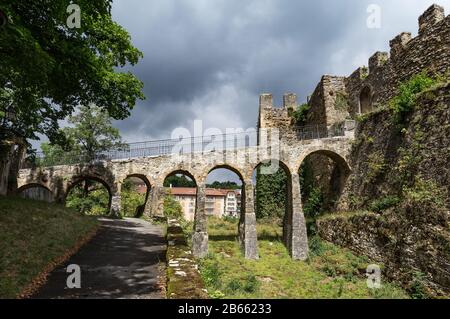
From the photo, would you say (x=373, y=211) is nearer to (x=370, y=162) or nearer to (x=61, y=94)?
(x=370, y=162)

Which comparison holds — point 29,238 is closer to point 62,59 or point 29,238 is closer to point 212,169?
point 62,59

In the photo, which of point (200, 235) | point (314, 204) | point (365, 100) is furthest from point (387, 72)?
point (200, 235)

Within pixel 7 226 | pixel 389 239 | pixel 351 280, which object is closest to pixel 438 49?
pixel 389 239

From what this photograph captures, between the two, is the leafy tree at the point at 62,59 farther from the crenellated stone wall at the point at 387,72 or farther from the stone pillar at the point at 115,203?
the crenellated stone wall at the point at 387,72

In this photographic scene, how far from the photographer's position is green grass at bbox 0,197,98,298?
7.88 m

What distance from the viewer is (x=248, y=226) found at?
20.7 metres

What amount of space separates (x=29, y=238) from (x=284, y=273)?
11.6 m

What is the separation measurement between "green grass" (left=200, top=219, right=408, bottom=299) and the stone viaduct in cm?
101

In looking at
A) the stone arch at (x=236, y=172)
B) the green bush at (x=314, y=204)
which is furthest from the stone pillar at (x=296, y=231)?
the green bush at (x=314, y=204)

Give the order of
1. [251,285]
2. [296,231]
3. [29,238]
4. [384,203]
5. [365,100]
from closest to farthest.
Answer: [29,238], [251,285], [384,203], [296,231], [365,100]

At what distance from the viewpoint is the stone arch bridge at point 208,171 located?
2119cm

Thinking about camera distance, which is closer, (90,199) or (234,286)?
(234,286)

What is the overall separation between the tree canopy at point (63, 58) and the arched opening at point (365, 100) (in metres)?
16.7

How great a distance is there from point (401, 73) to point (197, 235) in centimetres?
1498
